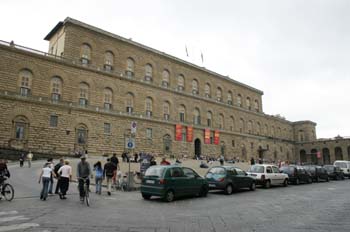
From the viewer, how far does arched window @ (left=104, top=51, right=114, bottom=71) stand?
31562mm

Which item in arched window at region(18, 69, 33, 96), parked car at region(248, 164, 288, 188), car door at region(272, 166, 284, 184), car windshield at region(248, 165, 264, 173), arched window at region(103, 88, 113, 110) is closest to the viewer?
parked car at region(248, 164, 288, 188)

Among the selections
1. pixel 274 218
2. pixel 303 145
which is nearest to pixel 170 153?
pixel 274 218

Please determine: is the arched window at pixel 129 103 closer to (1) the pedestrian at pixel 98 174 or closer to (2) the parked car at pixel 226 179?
(2) the parked car at pixel 226 179

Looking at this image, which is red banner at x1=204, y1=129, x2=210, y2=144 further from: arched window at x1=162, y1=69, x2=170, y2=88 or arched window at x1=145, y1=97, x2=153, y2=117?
arched window at x1=145, y1=97, x2=153, y2=117

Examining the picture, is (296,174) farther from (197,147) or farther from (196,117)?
(196,117)

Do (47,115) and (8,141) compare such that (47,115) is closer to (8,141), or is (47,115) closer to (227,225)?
(8,141)

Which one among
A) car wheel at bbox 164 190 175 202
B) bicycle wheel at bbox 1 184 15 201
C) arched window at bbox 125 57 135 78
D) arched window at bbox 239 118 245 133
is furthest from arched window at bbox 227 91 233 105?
bicycle wheel at bbox 1 184 15 201

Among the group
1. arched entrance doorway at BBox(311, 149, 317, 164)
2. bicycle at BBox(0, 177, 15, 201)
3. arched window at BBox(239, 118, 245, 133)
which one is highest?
arched window at BBox(239, 118, 245, 133)

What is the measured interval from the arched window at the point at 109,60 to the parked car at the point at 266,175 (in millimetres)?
21439

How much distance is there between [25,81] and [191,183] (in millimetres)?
21212

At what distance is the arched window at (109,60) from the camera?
31562 millimetres

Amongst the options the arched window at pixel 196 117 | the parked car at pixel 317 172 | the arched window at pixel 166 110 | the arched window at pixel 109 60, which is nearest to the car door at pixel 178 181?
the parked car at pixel 317 172

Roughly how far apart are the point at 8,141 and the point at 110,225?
69.5 feet

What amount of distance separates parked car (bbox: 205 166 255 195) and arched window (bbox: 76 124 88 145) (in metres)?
17.9
